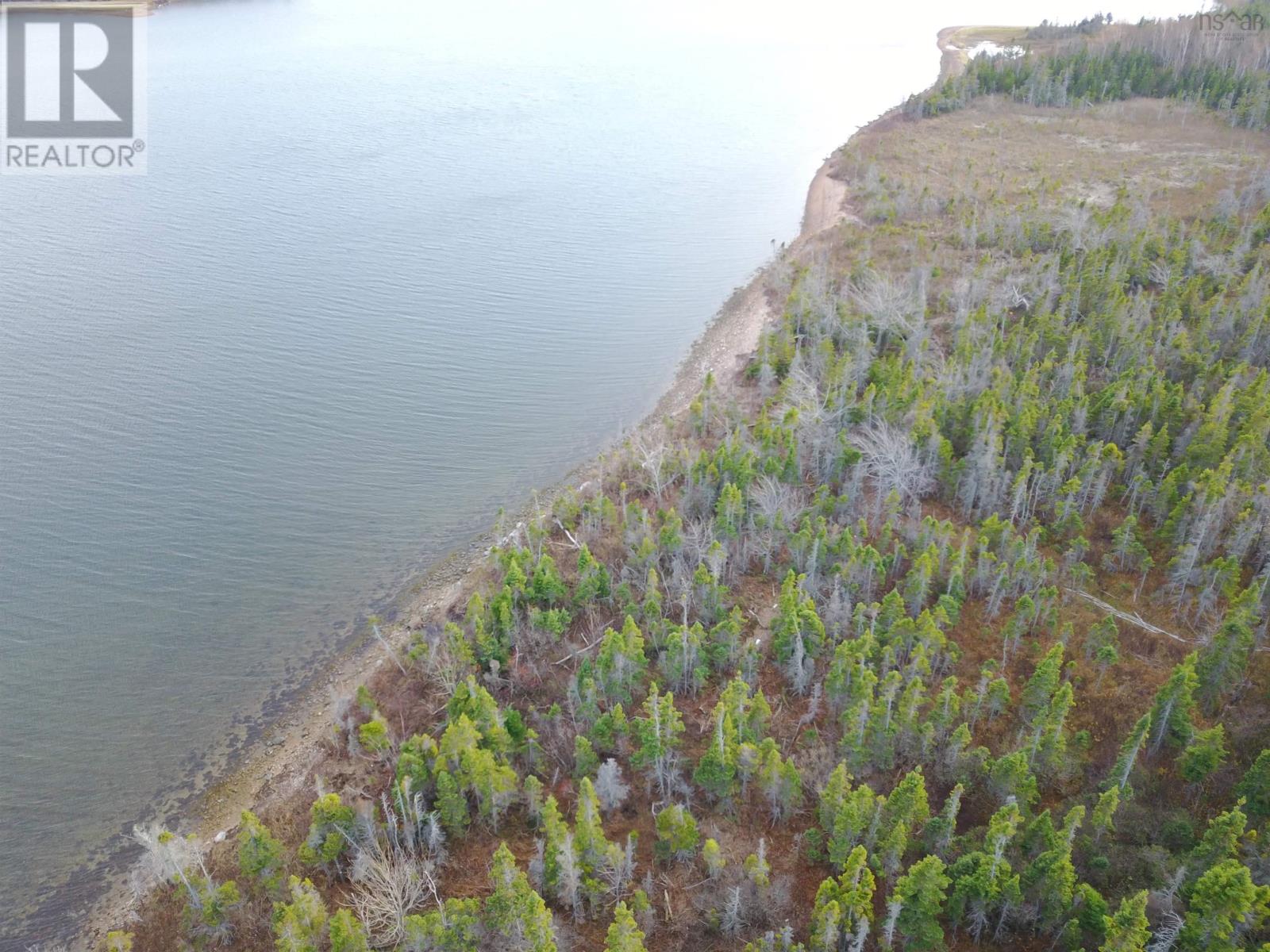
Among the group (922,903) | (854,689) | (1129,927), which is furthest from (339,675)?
(1129,927)

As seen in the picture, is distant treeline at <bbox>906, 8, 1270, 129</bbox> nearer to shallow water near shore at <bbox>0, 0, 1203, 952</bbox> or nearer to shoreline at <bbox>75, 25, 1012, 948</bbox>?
shallow water near shore at <bbox>0, 0, 1203, 952</bbox>

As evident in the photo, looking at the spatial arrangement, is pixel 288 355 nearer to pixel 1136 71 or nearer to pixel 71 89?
pixel 71 89

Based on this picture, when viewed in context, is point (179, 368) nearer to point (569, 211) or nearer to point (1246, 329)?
point (569, 211)

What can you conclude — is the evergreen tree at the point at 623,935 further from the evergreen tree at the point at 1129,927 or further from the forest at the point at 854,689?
the evergreen tree at the point at 1129,927

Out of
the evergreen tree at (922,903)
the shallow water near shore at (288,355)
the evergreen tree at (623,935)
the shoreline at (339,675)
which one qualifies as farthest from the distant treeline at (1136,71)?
the evergreen tree at (623,935)

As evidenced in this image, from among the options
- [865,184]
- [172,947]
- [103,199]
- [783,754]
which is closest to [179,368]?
[103,199]

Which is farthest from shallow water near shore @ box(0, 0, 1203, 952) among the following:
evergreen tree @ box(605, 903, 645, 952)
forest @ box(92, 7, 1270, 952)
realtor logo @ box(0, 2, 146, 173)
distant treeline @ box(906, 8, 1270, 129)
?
evergreen tree @ box(605, 903, 645, 952)
